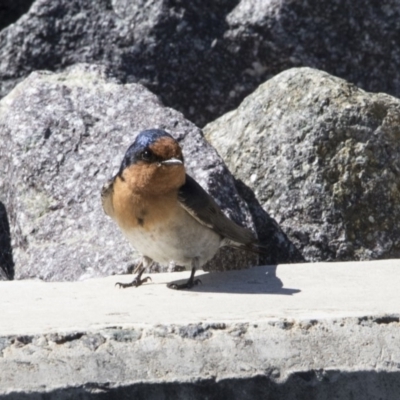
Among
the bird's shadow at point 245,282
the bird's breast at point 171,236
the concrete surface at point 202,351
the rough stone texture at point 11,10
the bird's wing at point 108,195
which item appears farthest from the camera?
the rough stone texture at point 11,10

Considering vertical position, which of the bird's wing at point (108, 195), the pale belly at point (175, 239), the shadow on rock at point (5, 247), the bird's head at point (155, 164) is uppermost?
the bird's head at point (155, 164)

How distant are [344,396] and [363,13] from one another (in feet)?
16.9

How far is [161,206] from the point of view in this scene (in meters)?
5.83

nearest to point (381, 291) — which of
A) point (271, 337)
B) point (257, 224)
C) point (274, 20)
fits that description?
point (271, 337)

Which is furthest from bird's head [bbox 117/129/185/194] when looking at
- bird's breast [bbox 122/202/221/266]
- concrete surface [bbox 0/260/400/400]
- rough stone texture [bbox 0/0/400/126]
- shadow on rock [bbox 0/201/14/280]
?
rough stone texture [bbox 0/0/400/126]

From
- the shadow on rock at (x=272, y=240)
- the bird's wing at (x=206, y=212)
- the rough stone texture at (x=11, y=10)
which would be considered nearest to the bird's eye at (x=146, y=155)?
the bird's wing at (x=206, y=212)

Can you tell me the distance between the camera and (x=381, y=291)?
5.22m

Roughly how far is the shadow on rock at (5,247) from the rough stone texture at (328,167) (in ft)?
5.13

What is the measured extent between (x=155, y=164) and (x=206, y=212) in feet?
1.45

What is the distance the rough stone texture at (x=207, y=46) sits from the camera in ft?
28.8

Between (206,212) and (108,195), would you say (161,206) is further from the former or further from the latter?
(108,195)

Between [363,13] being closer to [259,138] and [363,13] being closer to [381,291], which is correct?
[259,138]

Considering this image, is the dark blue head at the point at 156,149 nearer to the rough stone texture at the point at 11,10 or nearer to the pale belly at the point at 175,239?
the pale belly at the point at 175,239

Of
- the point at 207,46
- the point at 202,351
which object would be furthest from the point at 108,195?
the point at 207,46
